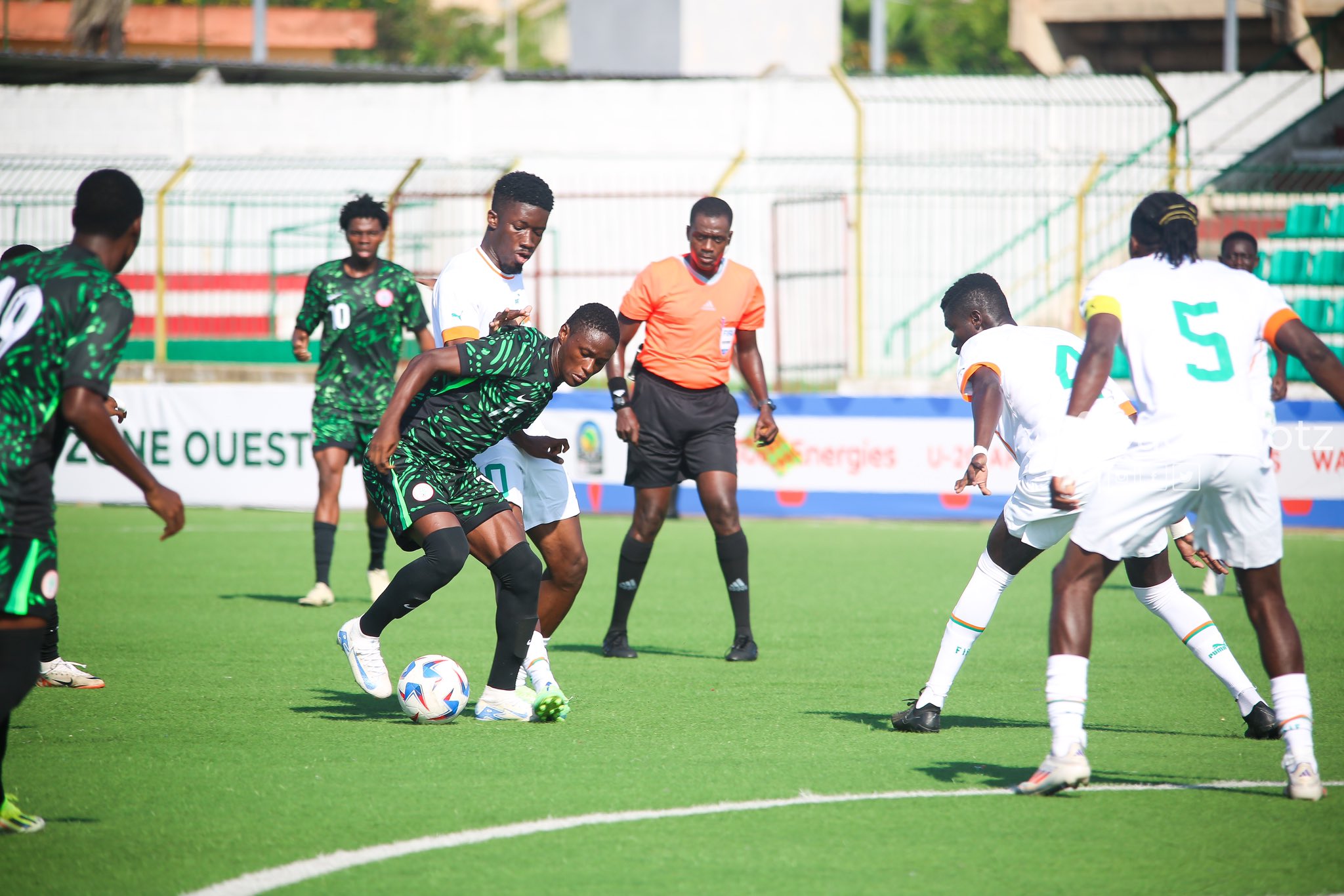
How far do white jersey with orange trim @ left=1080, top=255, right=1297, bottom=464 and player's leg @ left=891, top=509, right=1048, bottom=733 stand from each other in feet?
3.86

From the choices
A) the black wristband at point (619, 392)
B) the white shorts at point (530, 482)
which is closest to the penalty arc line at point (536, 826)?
the white shorts at point (530, 482)

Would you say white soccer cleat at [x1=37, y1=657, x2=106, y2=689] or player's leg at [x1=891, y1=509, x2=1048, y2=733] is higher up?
player's leg at [x1=891, y1=509, x2=1048, y2=733]

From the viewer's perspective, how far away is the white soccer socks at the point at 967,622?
6.07m

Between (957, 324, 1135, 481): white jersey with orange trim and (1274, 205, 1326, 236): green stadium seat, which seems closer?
(957, 324, 1135, 481): white jersey with orange trim

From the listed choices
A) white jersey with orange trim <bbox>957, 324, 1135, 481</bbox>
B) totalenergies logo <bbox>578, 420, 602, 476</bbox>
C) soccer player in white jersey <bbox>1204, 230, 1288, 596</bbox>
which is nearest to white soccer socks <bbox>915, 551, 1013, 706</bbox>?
white jersey with orange trim <bbox>957, 324, 1135, 481</bbox>

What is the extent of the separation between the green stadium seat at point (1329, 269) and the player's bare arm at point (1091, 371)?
50.1 feet

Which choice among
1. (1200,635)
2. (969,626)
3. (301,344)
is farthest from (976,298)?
(301,344)

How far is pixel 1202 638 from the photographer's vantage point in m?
6.02

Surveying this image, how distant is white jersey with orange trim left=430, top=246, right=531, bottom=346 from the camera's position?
6.55 m

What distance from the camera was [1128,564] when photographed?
20.3ft

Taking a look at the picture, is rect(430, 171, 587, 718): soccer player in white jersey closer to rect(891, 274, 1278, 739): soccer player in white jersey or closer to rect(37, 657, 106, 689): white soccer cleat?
rect(891, 274, 1278, 739): soccer player in white jersey

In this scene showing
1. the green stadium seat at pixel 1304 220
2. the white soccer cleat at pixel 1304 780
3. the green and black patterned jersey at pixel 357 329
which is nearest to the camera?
the white soccer cleat at pixel 1304 780

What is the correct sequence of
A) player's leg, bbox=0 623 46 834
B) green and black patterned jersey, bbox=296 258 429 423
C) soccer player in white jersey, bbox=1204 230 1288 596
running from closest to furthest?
1. player's leg, bbox=0 623 46 834
2. green and black patterned jersey, bbox=296 258 429 423
3. soccer player in white jersey, bbox=1204 230 1288 596

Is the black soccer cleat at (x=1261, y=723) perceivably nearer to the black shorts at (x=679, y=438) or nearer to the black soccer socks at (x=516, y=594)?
the black soccer socks at (x=516, y=594)
